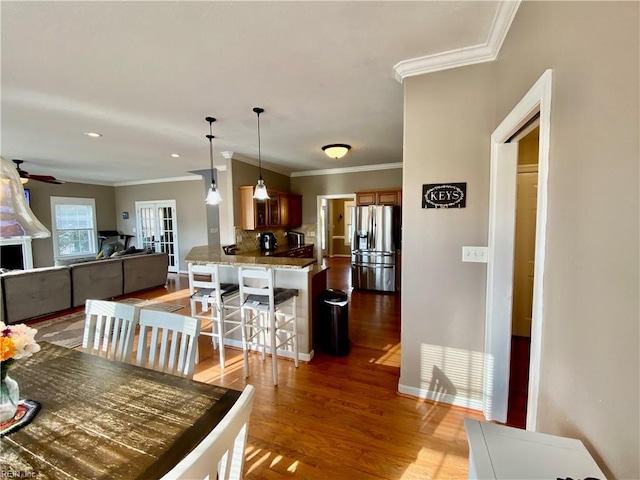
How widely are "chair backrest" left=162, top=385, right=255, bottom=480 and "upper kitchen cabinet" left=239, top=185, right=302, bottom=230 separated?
14.3ft

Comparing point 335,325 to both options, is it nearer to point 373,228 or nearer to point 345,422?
point 345,422

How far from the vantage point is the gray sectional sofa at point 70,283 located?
3650mm

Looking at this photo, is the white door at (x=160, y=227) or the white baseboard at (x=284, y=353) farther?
the white door at (x=160, y=227)

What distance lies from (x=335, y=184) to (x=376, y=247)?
182cm

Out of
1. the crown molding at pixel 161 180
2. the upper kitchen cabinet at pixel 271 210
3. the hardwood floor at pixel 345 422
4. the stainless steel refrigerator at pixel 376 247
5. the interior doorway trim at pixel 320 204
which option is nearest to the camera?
the hardwood floor at pixel 345 422

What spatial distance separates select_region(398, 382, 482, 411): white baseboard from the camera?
6.72 ft

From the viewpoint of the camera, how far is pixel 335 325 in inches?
112

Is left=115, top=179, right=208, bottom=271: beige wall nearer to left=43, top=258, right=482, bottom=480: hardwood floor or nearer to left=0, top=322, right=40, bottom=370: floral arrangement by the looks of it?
left=43, top=258, right=482, bottom=480: hardwood floor

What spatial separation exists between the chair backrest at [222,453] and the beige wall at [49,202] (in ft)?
27.2

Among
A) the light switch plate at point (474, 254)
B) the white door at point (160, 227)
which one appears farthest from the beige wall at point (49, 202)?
the light switch plate at point (474, 254)

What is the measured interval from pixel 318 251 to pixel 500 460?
5818 millimetres

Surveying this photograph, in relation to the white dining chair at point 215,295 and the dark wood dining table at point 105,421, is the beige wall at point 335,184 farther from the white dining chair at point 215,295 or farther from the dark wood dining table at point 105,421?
the dark wood dining table at point 105,421

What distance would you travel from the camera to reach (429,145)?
201cm

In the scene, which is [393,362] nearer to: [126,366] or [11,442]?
[126,366]
